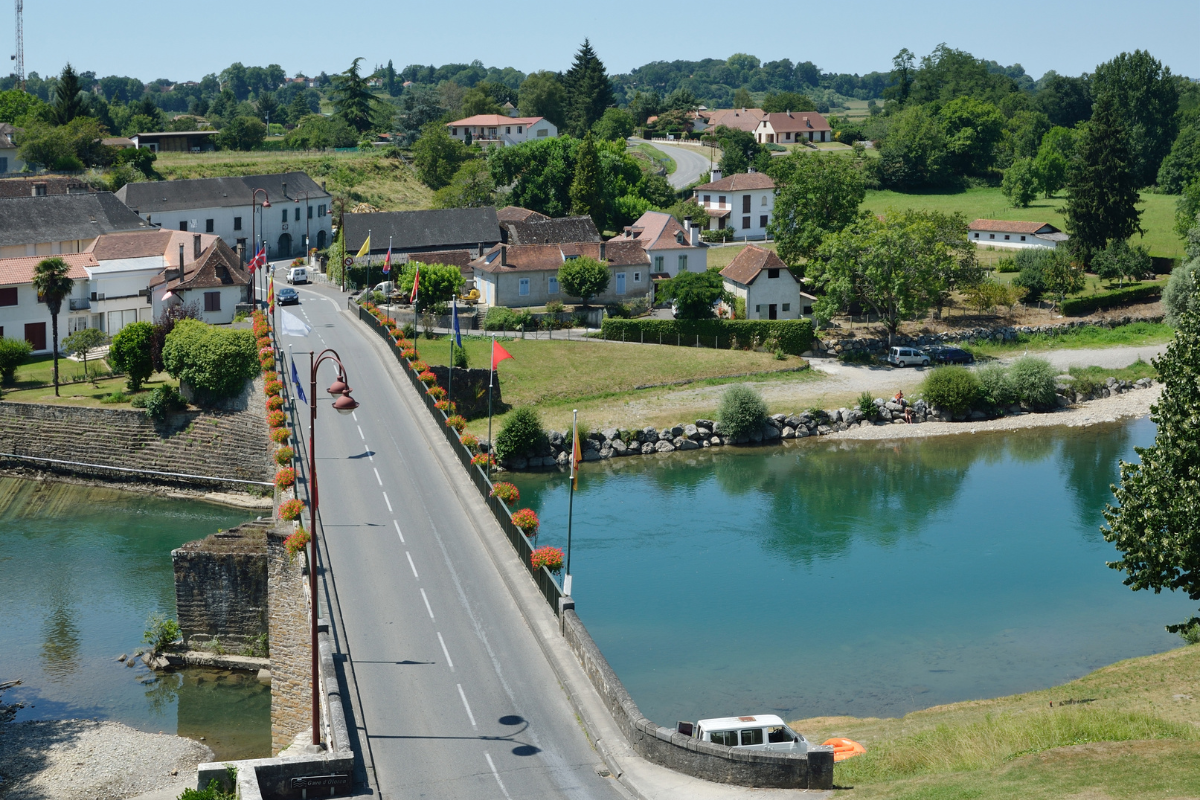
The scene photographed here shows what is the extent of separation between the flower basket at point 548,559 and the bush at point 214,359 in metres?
25.6

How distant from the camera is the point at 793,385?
64625 millimetres

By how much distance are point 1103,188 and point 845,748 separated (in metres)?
A: 69.4

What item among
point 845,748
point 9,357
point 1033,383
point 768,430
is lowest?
point 845,748

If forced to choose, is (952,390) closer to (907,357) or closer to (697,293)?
(907,357)

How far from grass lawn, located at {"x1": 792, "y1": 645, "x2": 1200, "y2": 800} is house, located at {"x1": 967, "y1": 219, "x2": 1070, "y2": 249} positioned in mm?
66173

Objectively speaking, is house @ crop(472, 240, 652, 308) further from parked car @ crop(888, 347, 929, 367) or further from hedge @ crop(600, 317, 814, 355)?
parked car @ crop(888, 347, 929, 367)

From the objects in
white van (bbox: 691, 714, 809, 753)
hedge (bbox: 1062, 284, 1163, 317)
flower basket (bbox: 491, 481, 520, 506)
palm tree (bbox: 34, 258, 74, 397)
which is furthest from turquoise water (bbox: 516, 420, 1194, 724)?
palm tree (bbox: 34, 258, 74, 397)

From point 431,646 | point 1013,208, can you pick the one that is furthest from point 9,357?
point 1013,208

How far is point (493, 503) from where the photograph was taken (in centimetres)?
3606

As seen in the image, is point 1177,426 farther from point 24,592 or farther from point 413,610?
point 24,592

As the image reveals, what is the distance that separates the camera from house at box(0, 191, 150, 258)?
7256cm

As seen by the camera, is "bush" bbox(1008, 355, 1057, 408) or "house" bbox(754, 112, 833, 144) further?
"house" bbox(754, 112, 833, 144)

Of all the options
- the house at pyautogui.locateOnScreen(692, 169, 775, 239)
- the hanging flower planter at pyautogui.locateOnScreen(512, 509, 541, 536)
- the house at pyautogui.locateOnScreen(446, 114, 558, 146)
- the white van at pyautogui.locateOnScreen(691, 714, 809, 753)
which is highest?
the house at pyautogui.locateOnScreen(446, 114, 558, 146)

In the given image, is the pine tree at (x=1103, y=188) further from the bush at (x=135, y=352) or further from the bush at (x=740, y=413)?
the bush at (x=135, y=352)
